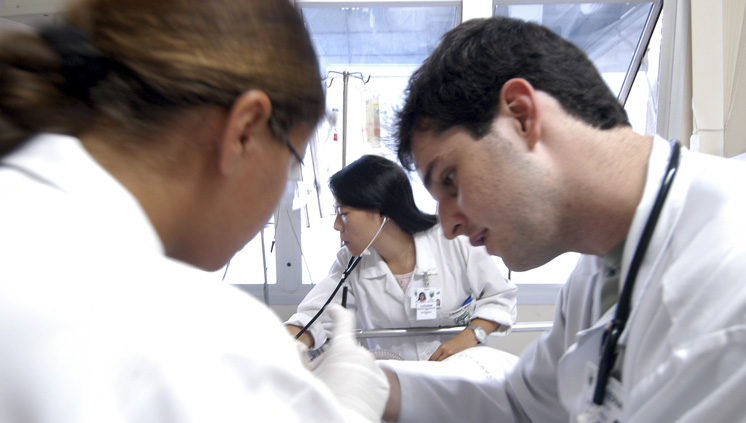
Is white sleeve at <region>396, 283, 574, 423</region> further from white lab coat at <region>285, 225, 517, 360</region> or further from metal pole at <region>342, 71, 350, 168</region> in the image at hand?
metal pole at <region>342, 71, 350, 168</region>

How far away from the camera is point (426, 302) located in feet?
6.18

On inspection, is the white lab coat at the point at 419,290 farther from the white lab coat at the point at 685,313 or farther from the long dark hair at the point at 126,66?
the long dark hair at the point at 126,66

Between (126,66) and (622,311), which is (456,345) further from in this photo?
(126,66)

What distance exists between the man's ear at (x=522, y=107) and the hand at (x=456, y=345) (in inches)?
38.5

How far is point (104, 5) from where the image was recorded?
50cm

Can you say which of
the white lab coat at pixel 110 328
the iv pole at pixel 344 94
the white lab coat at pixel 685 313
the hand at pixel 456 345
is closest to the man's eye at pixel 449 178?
the white lab coat at pixel 685 313

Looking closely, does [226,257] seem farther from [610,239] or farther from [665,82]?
[665,82]

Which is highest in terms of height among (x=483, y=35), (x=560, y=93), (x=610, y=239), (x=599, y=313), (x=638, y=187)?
(x=483, y=35)

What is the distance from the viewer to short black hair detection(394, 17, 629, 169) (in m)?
0.87

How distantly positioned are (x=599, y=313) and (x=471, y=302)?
103cm

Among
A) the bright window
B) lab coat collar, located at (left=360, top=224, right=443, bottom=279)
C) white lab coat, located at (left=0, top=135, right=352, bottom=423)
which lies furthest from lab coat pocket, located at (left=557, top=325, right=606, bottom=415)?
the bright window

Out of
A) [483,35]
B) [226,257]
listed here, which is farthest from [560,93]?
[226,257]

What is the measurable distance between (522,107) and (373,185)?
1.17 meters

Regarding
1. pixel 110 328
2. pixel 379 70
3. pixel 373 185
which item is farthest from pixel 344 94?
pixel 110 328
